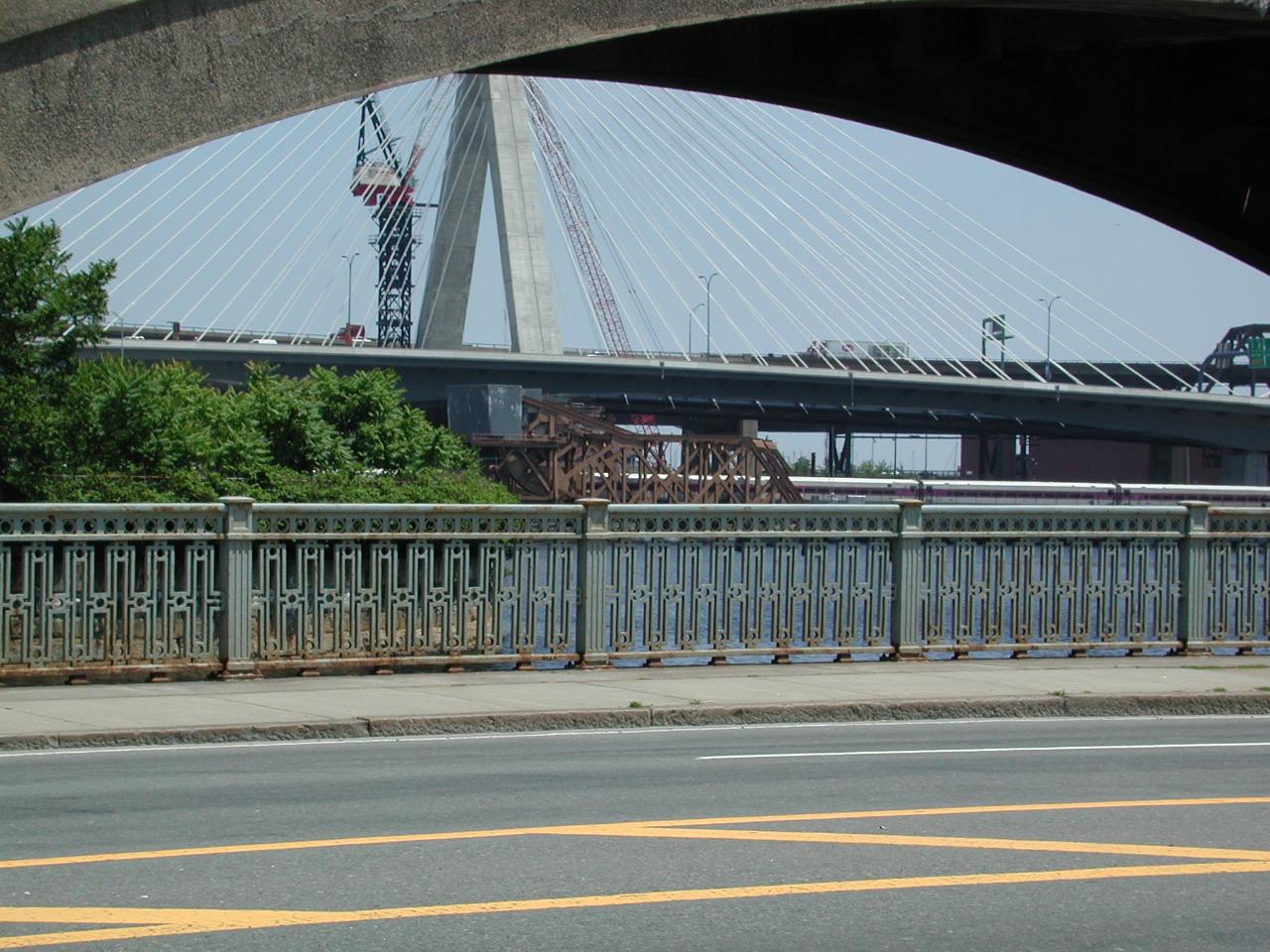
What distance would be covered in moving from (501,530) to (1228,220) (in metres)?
6.59

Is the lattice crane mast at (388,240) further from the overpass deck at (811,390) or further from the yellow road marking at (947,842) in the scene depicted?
the yellow road marking at (947,842)

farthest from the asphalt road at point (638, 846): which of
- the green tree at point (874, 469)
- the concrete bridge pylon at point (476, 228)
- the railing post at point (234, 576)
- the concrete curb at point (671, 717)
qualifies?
the green tree at point (874, 469)

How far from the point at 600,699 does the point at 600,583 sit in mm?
1746

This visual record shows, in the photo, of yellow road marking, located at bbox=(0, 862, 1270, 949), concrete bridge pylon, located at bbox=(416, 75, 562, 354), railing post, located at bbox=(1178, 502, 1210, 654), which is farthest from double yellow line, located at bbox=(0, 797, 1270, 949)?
concrete bridge pylon, located at bbox=(416, 75, 562, 354)

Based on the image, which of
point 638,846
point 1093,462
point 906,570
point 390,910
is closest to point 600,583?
point 906,570

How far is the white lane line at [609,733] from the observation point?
10695mm

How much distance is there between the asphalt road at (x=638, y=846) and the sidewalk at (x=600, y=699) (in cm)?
41

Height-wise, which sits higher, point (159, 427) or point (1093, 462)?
point (159, 427)

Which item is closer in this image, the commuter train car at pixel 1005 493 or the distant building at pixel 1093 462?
the commuter train car at pixel 1005 493

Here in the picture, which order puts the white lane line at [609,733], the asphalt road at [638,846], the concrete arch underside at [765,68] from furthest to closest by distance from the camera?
1. the white lane line at [609,733]
2. the concrete arch underside at [765,68]
3. the asphalt road at [638,846]

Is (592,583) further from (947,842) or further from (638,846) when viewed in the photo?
(947,842)

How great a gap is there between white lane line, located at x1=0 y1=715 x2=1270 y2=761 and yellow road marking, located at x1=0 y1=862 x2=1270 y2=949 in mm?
3738

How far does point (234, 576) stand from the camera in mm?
13164

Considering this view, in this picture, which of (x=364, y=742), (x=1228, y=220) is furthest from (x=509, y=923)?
(x=1228, y=220)
